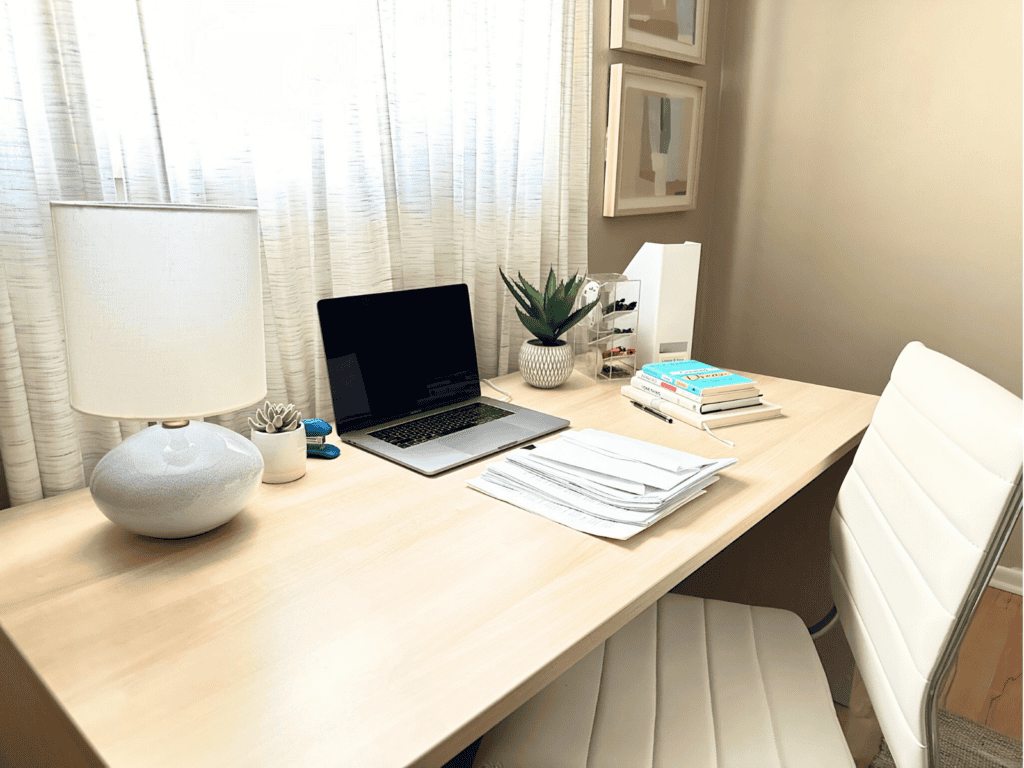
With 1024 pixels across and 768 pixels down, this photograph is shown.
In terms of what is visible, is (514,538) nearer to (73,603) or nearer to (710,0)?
(73,603)

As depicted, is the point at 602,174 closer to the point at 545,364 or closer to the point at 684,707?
the point at 545,364

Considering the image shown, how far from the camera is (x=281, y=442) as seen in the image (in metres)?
1.09

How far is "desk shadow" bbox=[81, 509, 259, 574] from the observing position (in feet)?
2.86

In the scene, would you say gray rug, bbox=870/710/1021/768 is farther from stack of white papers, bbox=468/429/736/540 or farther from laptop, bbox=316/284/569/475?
laptop, bbox=316/284/569/475

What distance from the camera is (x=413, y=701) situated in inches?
25.5

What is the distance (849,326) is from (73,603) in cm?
227

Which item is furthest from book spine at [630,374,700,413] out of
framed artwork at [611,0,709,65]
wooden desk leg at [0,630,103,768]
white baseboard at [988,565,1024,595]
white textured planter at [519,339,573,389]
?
white baseboard at [988,565,1024,595]

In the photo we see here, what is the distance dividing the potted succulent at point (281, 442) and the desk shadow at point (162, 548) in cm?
14

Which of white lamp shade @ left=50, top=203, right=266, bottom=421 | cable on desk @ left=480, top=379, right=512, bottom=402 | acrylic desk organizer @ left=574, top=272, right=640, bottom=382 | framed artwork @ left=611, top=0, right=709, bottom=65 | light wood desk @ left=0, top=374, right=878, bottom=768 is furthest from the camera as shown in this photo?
framed artwork @ left=611, top=0, right=709, bottom=65

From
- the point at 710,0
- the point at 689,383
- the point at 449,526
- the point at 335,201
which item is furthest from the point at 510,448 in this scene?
the point at 710,0

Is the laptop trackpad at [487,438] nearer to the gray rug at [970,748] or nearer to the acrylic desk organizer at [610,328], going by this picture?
the acrylic desk organizer at [610,328]

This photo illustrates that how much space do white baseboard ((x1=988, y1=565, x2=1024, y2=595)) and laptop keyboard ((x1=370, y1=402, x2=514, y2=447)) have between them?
180 centimetres

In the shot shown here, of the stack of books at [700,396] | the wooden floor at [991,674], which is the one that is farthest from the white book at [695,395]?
the wooden floor at [991,674]

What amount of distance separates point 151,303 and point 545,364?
3.12ft
